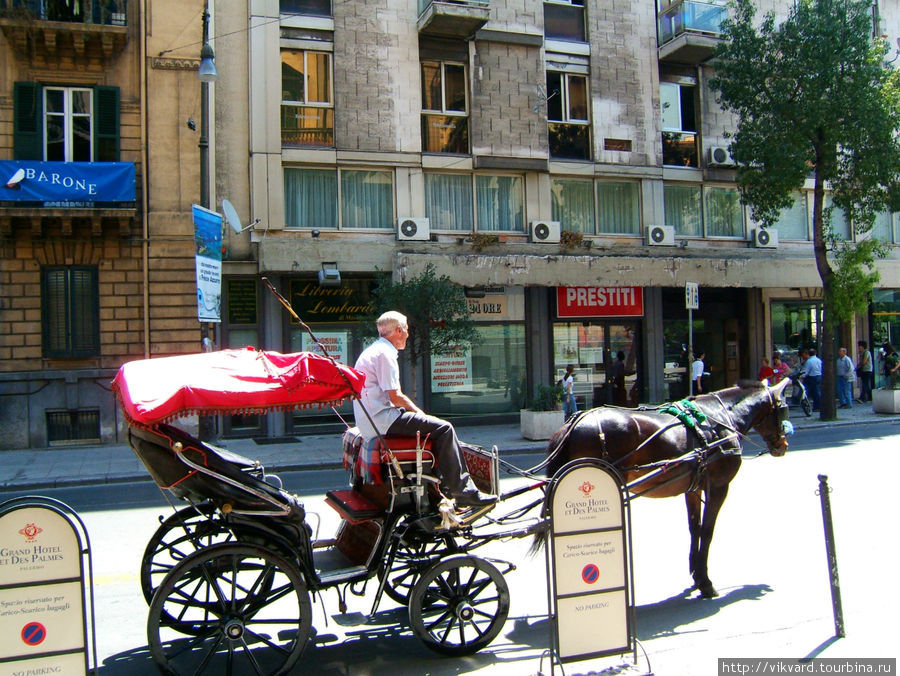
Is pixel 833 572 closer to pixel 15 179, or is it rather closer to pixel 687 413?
pixel 687 413

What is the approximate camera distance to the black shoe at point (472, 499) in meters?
5.24

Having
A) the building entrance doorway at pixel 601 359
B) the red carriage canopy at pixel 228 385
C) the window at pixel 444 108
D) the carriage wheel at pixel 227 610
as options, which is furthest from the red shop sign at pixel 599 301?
the carriage wheel at pixel 227 610

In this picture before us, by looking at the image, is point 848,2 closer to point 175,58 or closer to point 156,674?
point 175,58

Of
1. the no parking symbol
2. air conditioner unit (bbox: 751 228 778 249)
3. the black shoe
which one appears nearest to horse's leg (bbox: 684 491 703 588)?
the black shoe

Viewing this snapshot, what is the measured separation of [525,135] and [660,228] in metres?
4.83

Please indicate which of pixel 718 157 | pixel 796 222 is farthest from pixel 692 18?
pixel 796 222

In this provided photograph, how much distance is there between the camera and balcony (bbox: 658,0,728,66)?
2148cm

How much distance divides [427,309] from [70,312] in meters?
8.08

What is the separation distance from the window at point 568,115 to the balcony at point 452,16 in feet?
9.49

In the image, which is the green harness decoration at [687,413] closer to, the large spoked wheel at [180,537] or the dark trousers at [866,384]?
the large spoked wheel at [180,537]

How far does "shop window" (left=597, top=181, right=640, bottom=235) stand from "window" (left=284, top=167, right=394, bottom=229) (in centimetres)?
A: 623

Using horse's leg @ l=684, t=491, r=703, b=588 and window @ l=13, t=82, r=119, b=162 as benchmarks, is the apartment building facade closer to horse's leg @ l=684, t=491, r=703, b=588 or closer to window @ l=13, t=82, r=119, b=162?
window @ l=13, t=82, r=119, b=162

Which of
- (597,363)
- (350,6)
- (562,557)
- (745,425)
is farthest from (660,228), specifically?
(562,557)

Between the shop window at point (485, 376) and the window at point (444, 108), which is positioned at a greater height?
the window at point (444, 108)
